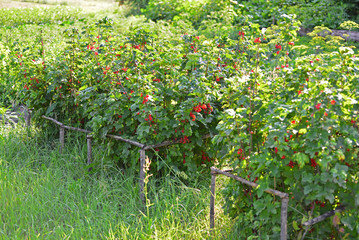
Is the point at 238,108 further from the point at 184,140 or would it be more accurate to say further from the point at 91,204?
the point at 91,204

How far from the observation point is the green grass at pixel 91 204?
298 centimetres

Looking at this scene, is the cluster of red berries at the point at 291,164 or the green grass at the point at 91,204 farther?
A: the green grass at the point at 91,204

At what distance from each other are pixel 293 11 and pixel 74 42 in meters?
7.16

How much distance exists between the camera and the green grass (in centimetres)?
298

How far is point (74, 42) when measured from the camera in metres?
4.64

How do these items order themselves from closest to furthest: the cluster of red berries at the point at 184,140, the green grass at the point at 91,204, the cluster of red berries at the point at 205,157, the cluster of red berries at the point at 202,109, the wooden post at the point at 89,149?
the green grass at the point at 91,204 < the cluster of red berries at the point at 202,109 < the cluster of red berries at the point at 184,140 < the cluster of red berries at the point at 205,157 < the wooden post at the point at 89,149

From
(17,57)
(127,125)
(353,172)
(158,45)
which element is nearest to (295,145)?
(353,172)

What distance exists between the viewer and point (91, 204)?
332cm

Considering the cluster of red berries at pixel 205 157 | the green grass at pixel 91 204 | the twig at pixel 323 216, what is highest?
the twig at pixel 323 216

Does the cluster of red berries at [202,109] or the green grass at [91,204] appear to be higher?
the cluster of red berries at [202,109]

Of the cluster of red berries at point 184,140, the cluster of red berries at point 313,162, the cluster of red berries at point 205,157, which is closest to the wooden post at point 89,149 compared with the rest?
the cluster of red berries at point 184,140

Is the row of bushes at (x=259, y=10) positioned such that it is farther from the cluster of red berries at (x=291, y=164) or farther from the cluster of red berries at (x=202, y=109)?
the cluster of red berries at (x=291, y=164)

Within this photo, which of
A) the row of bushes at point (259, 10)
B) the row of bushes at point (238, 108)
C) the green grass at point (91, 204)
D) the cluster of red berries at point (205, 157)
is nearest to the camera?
the row of bushes at point (238, 108)

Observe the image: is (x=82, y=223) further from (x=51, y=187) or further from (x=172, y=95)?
(x=172, y=95)
